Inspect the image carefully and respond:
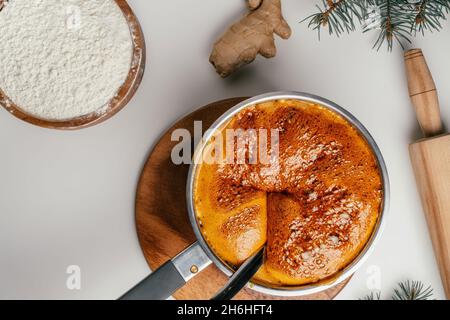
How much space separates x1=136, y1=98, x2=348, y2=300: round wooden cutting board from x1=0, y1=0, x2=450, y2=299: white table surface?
3 centimetres

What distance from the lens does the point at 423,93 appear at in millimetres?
790

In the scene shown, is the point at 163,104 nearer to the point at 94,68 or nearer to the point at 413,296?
the point at 94,68

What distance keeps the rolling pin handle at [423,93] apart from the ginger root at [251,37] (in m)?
0.19

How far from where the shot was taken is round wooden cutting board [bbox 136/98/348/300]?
0.79 metres

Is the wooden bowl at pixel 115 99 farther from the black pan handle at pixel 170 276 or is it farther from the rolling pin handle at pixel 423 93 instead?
the rolling pin handle at pixel 423 93

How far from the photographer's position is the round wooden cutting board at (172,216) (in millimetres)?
788

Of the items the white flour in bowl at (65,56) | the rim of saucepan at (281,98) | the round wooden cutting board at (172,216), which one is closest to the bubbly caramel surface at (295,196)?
the rim of saucepan at (281,98)

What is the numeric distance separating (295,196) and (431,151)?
0.85 ft

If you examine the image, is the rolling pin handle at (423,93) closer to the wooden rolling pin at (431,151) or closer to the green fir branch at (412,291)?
the wooden rolling pin at (431,151)

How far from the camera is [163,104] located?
83 centimetres

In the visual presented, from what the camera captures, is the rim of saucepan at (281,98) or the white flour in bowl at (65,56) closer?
the rim of saucepan at (281,98)

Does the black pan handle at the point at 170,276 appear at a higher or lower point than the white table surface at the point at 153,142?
lower

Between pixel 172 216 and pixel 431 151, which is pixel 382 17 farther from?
pixel 172 216

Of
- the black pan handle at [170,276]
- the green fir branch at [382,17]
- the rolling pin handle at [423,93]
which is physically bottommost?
the black pan handle at [170,276]
